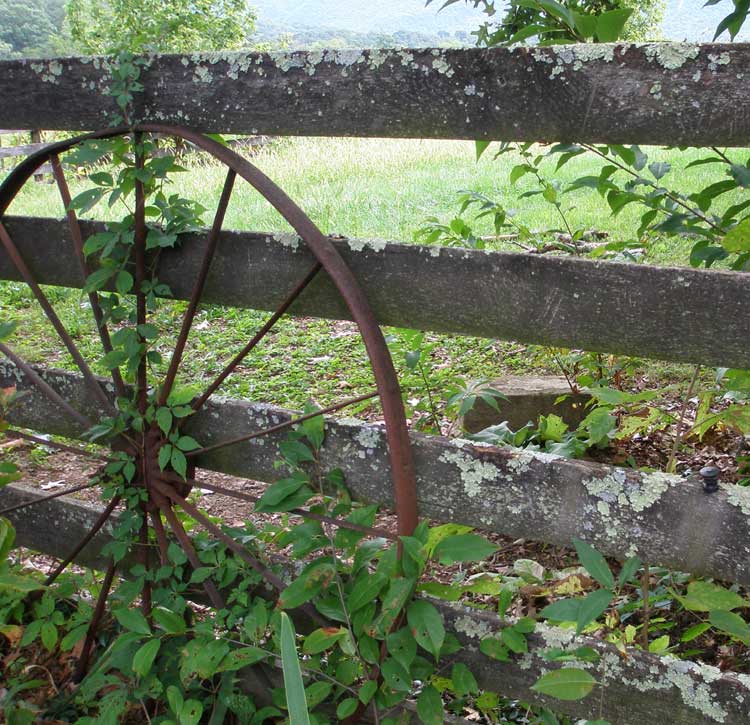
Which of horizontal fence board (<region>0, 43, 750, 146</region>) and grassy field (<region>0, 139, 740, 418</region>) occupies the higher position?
horizontal fence board (<region>0, 43, 750, 146</region>)

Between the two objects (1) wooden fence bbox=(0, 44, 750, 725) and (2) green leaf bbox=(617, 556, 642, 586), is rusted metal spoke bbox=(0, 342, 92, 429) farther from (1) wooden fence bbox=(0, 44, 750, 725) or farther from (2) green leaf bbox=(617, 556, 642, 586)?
(2) green leaf bbox=(617, 556, 642, 586)

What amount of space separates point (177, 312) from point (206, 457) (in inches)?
135

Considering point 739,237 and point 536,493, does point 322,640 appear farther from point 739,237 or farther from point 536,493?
point 739,237

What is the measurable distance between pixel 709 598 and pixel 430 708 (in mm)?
646

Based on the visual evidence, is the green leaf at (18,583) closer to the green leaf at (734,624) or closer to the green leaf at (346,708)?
the green leaf at (346,708)

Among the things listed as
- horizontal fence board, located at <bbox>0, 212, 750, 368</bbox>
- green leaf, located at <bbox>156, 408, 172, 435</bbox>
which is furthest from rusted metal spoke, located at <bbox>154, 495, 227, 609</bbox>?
horizontal fence board, located at <bbox>0, 212, 750, 368</bbox>

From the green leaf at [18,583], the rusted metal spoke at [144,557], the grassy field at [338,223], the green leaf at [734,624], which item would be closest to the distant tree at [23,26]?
the grassy field at [338,223]

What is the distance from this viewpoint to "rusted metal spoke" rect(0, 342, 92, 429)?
2.28 meters

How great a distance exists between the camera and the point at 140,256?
2.06 metres

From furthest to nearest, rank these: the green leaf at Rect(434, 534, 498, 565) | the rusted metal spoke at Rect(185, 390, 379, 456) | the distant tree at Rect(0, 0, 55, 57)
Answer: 1. the distant tree at Rect(0, 0, 55, 57)
2. the rusted metal spoke at Rect(185, 390, 379, 456)
3. the green leaf at Rect(434, 534, 498, 565)

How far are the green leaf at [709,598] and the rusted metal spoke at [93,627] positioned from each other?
152 centimetres

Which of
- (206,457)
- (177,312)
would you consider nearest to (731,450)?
(206,457)

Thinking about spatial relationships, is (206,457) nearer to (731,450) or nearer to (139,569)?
(139,569)

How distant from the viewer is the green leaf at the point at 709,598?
1.60 m
